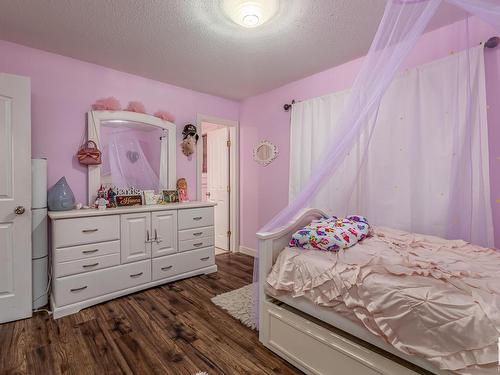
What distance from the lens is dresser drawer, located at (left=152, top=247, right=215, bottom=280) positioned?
9.61ft

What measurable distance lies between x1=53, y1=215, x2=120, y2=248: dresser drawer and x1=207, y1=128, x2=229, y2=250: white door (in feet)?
6.85

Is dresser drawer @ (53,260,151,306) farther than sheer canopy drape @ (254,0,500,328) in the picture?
Yes

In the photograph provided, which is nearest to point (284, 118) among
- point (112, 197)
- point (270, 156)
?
point (270, 156)

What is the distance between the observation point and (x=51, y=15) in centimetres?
204

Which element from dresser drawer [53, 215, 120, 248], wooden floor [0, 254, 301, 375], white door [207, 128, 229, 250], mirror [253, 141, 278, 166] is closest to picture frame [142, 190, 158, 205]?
dresser drawer [53, 215, 120, 248]

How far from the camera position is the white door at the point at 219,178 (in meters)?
4.45

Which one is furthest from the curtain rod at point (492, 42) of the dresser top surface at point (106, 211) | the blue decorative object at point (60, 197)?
the blue decorative object at point (60, 197)

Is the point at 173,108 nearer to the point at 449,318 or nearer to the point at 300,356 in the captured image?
the point at 300,356

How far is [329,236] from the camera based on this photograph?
181cm

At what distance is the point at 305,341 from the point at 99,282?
2.03m

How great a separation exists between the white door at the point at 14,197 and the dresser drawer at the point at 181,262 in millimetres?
Result: 1129

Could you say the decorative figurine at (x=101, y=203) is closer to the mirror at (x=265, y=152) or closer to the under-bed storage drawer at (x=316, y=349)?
the under-bed storage drawer at (x=316, y=349)

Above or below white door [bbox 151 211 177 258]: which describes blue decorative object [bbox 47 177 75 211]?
above

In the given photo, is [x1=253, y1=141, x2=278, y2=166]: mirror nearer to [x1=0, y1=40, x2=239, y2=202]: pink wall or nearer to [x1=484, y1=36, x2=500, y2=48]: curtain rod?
[x1=0, y1=40, x2=239, y2=202]: pink wall
